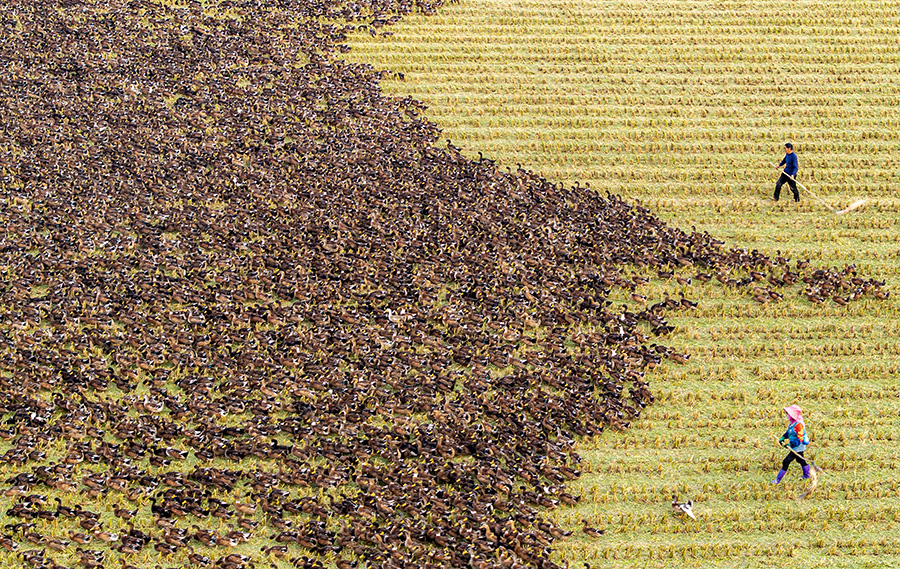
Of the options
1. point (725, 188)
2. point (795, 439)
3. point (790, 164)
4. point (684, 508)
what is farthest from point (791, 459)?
point (725, 188)

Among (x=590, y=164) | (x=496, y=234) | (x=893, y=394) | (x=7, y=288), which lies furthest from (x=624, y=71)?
(x=7, y=288)

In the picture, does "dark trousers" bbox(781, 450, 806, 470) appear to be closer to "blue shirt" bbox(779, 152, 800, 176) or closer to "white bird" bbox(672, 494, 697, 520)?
"white bird" bbox(672, 494, 697, 520)

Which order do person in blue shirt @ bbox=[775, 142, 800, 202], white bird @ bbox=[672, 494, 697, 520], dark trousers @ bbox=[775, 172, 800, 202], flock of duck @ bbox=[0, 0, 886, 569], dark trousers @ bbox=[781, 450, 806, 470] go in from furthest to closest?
dark trousers @ bbox=[775, 172, 800, 202]
person in blue shirt @ bbox=[775, 142, 800, 202]
dark trousers @ bbox=[781, 450, 806, 470]
white bird @ bbox=[672, 494, 697, 520]
flock of duck @ bbox=[0, 0, 886, 569]

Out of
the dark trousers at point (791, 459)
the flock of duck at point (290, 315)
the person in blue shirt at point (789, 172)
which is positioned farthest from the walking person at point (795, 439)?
the person in blue shirt at point (789, 172)

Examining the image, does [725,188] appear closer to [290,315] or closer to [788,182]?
[788,182]

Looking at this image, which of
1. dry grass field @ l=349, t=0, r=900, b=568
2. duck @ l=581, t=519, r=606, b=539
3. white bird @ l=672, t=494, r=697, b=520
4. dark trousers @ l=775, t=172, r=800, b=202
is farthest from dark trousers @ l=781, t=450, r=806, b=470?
dark trousers @ l=775, t=172, r=800, b=202

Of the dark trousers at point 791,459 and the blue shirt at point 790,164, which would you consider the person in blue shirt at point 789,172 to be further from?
the dark trousers at point 791,459
